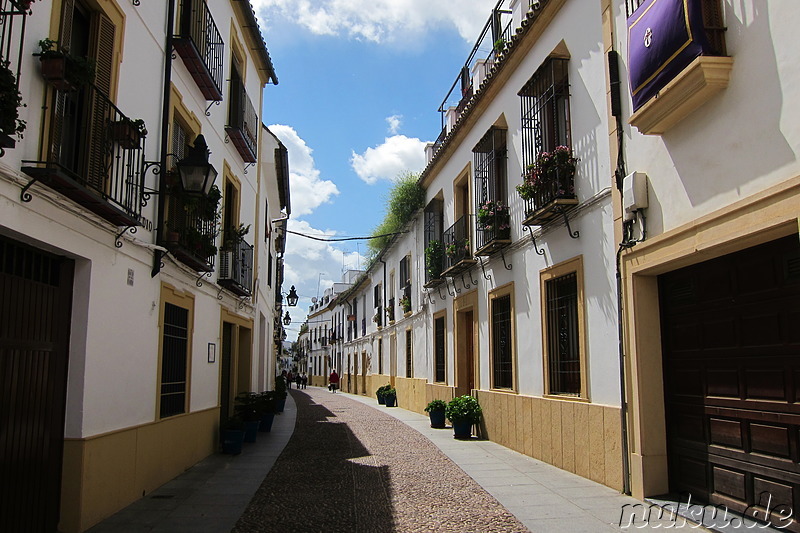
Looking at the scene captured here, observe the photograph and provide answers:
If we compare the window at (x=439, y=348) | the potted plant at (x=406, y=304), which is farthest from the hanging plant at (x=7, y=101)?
the potted plant at (x=406, y=304)

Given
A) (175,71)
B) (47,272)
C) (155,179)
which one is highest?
(175,71)

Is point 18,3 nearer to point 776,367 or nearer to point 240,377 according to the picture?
point 776,367

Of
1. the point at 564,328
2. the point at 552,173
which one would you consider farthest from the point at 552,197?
the point at 564,328

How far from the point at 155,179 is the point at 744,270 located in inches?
247

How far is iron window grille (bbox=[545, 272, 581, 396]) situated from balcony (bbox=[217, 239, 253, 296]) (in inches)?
206

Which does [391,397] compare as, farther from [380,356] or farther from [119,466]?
[119,466]

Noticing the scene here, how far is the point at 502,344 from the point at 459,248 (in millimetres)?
2729

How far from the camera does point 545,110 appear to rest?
9.42 m

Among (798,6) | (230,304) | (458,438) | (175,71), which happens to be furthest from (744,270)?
(230,304)

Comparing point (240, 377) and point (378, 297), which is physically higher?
point (378, 297)

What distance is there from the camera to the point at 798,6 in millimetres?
4516

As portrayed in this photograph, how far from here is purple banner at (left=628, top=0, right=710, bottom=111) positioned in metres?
5.24

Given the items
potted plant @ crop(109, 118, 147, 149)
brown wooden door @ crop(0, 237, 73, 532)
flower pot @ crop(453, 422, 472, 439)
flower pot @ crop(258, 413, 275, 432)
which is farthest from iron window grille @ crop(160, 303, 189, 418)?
flower pot @ crop(453, 422, 472, 439)

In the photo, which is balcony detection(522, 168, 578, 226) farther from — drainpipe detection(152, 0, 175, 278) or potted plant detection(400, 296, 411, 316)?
potted plant detection(400, 296, 411, 316)
